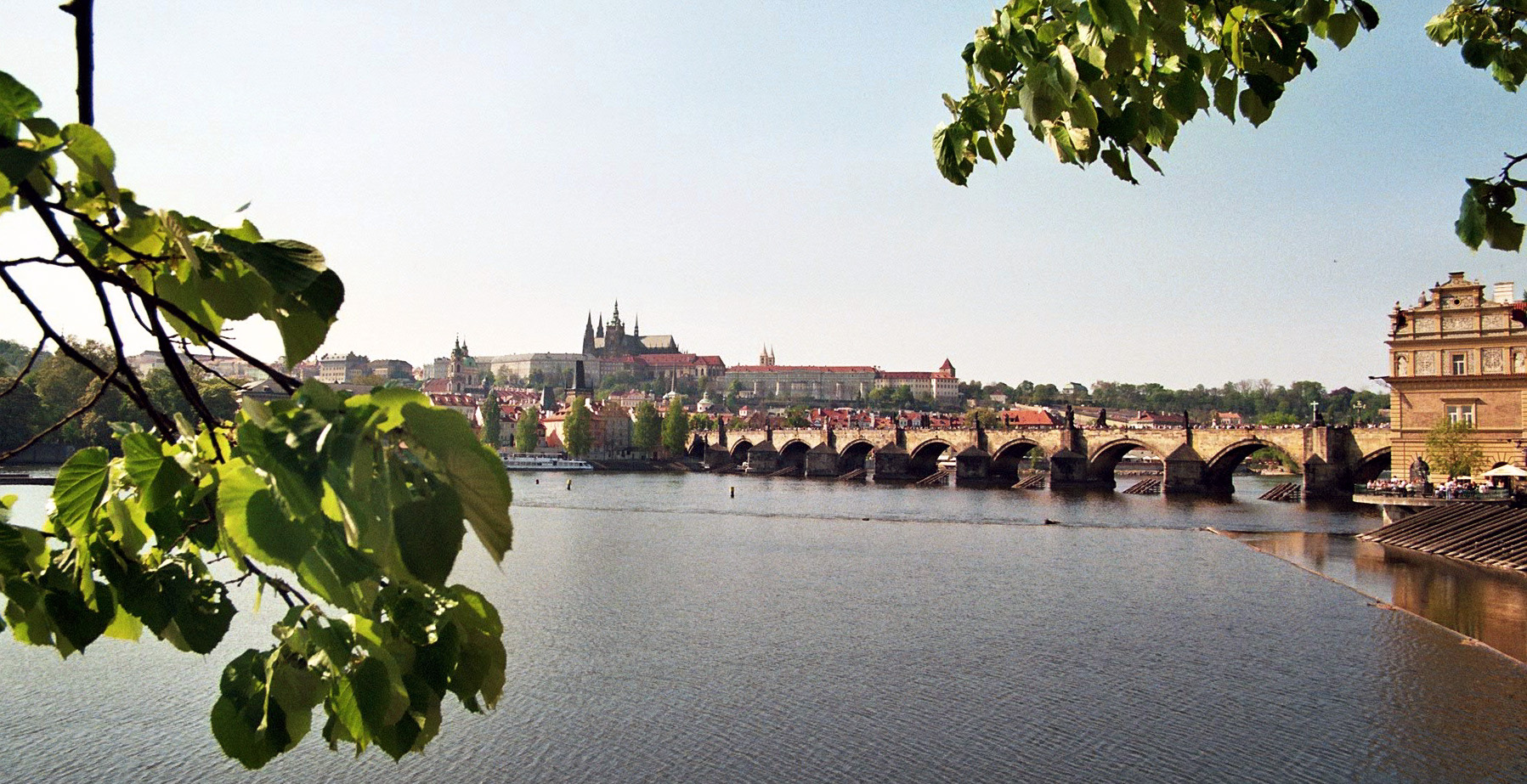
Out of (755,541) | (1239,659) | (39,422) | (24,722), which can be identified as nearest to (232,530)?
(24,722)

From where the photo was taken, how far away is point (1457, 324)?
112 feet

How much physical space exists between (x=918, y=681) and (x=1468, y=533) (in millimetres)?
16675

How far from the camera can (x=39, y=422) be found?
5019 cm

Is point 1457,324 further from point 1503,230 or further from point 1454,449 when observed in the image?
point 1503,230

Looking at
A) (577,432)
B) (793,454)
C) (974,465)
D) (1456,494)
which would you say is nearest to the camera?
(1456,494)

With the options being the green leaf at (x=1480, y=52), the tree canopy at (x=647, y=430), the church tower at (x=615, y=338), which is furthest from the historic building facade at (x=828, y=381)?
the green leaf at (x=1480, y=52)

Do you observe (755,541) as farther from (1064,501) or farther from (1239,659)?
(1064,501)

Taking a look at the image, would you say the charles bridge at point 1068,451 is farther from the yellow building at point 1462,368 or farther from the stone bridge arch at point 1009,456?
the yellow building at point 1462,368

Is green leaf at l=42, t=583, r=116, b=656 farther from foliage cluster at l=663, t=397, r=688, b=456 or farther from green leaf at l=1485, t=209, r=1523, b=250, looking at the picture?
foliage cluster at l=663, t=397, r=688, b=456

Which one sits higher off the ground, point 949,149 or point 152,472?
point 949,149

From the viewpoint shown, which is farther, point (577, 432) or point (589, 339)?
point (589, 339)

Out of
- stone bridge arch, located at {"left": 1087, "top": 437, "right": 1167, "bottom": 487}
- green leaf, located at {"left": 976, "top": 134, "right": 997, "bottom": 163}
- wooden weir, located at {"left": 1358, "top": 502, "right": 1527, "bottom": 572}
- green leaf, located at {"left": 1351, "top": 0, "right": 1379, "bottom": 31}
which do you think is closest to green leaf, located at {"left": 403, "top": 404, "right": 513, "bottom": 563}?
green leaf, located at {"left": 976, "top": 134, "right": 997, "bottom": 163}

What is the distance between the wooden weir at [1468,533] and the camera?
22.6 meters

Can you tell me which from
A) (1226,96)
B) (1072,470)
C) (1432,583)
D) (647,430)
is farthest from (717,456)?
(1226,96)
